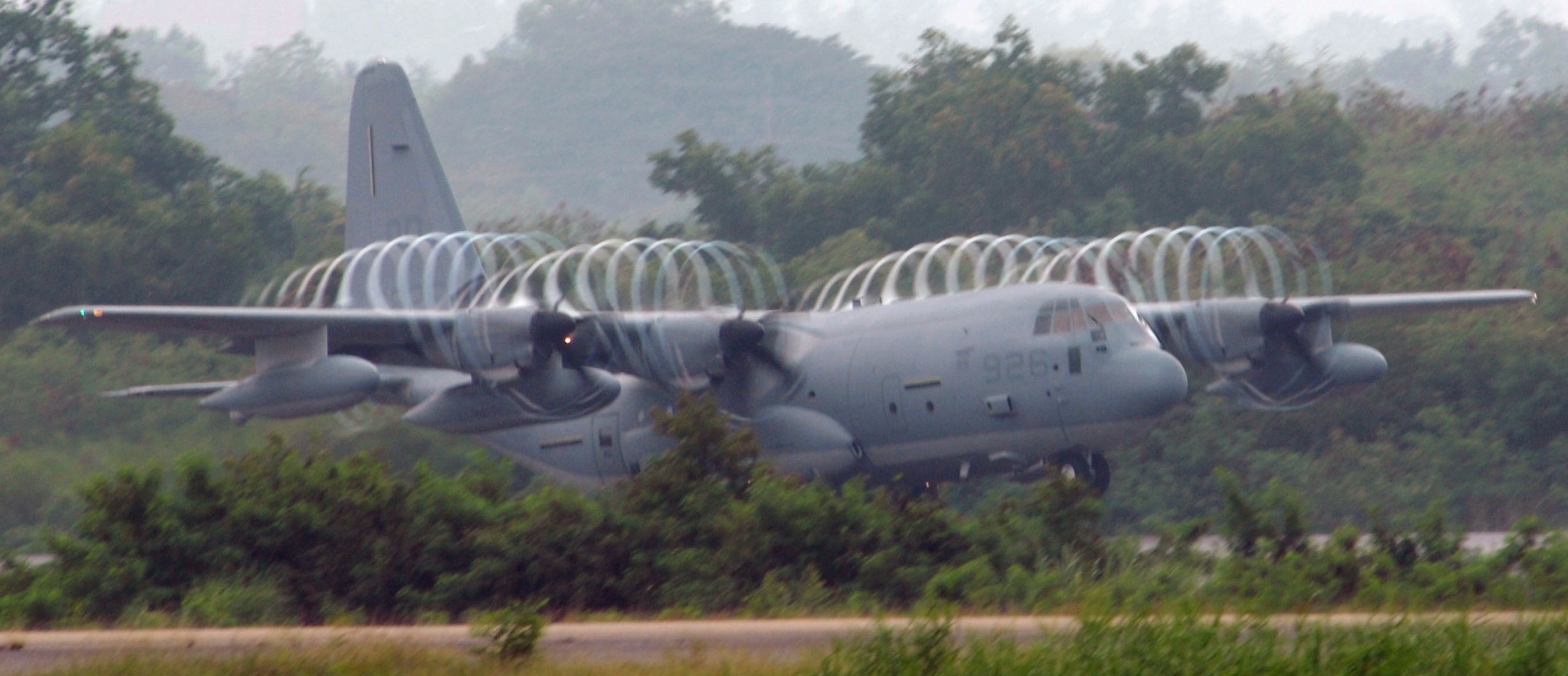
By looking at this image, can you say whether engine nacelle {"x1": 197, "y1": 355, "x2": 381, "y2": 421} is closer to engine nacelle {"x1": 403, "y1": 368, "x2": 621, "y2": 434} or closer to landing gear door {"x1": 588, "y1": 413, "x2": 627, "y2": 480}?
engine nacelle {"x1": 403, "y1": 368, "x2": 621, "y2": 434}

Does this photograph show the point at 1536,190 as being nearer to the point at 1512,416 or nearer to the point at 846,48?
the point at 1512,416

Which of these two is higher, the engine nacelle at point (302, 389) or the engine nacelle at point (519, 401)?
the engine nacelle at point (302, 389)

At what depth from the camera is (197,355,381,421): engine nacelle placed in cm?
2214

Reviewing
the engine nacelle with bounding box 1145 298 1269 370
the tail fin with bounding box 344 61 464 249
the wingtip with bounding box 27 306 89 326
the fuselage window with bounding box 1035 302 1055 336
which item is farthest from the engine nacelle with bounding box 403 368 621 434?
the engine nacelle with bounding box 1145 298 1269 370

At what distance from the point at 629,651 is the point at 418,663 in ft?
4.89

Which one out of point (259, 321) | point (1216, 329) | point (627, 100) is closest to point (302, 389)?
point (259, 321)

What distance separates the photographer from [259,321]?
73.2 ft

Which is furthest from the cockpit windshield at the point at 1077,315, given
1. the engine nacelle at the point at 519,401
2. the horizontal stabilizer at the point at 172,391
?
the horizontal stabilizer at the point at 172,391

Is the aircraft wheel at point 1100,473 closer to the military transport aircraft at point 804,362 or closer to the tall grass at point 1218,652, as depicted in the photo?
the military transport aircraft at point 804,362

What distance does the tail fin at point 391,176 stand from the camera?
2956 cm

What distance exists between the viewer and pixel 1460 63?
134625mm

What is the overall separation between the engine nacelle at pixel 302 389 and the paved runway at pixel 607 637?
713 centimetres

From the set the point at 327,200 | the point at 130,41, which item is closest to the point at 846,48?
the point at 130,41

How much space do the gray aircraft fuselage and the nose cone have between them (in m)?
0.02
